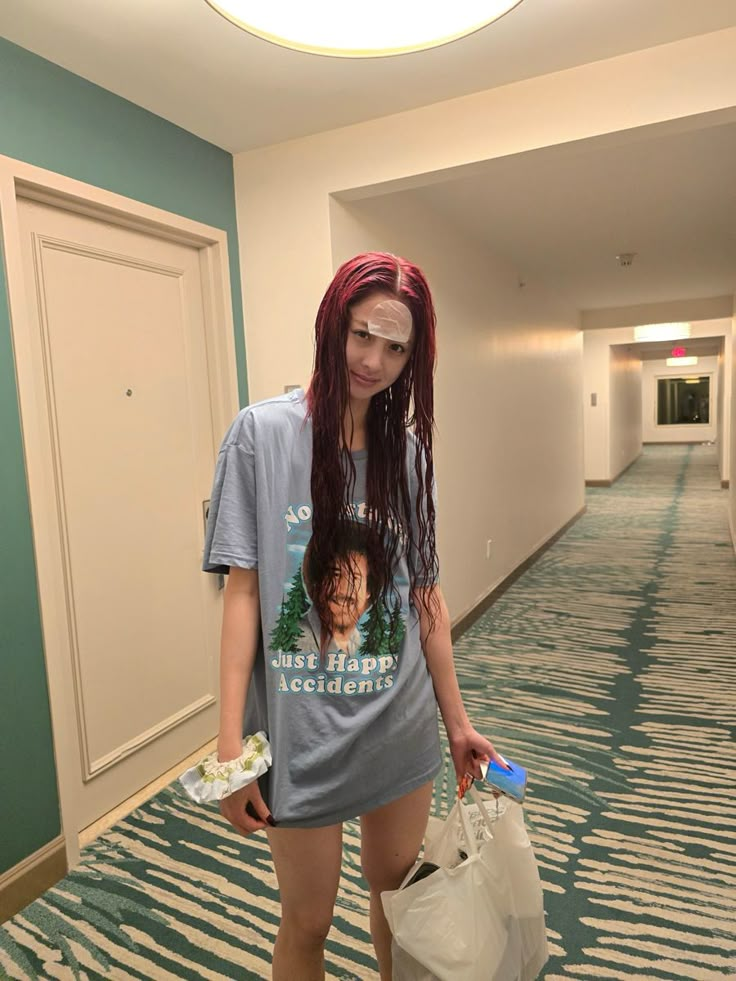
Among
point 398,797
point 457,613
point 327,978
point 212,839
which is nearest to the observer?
point 398,797

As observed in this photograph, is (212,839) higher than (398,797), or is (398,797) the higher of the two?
(398,797)

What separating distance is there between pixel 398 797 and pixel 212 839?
1318mm

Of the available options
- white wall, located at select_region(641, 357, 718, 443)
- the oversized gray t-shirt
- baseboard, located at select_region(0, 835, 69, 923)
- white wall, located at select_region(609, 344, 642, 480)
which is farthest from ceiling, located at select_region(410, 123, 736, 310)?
white wall, located at select_region(641, 357, 718, 443)

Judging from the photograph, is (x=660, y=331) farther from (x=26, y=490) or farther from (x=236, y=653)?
Result: (x=236, y=653)

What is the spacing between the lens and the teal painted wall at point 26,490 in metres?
1.86

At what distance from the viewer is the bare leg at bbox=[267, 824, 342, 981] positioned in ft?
3.44

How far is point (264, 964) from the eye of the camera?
164 centimetres

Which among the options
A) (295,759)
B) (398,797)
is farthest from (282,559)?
(398,797)

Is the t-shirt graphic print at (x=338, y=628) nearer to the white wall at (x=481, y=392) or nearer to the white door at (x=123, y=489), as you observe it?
the white door at (x=123, y=489)

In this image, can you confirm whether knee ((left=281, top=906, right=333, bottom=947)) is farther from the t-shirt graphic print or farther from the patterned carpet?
the patterned carpet

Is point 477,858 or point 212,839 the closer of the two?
point 477,858

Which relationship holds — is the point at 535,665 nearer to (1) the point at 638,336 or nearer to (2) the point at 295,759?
(2) the point at 295,759

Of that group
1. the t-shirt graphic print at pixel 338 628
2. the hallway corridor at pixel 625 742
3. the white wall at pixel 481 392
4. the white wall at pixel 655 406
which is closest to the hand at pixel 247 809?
the t-shirt graphic print at pixel 338 628

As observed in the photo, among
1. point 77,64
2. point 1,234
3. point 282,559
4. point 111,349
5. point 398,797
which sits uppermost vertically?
point 77,64
